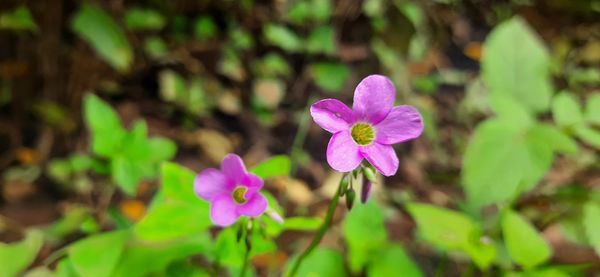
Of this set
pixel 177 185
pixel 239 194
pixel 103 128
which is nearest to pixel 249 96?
pixel 103 128

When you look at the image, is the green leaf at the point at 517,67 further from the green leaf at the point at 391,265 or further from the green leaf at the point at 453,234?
the green leaf at the point at 391,265

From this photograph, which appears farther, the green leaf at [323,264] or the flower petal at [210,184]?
the green leaf at [323,264]

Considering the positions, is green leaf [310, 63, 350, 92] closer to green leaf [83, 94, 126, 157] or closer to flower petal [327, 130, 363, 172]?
green leaf [83, 94, 126, 157]

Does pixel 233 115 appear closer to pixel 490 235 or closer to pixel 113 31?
pixel 113 31

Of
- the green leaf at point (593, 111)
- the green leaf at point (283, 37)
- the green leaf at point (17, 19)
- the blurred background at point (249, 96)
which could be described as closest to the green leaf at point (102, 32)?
the blurred background at point (249, 96)

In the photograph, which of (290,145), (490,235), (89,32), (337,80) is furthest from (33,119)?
(490,235)

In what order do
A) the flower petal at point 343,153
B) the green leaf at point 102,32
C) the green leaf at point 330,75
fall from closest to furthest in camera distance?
the flower petal at point 343,153
the green leaf at point 102,32
the green leaf at point 330,75
